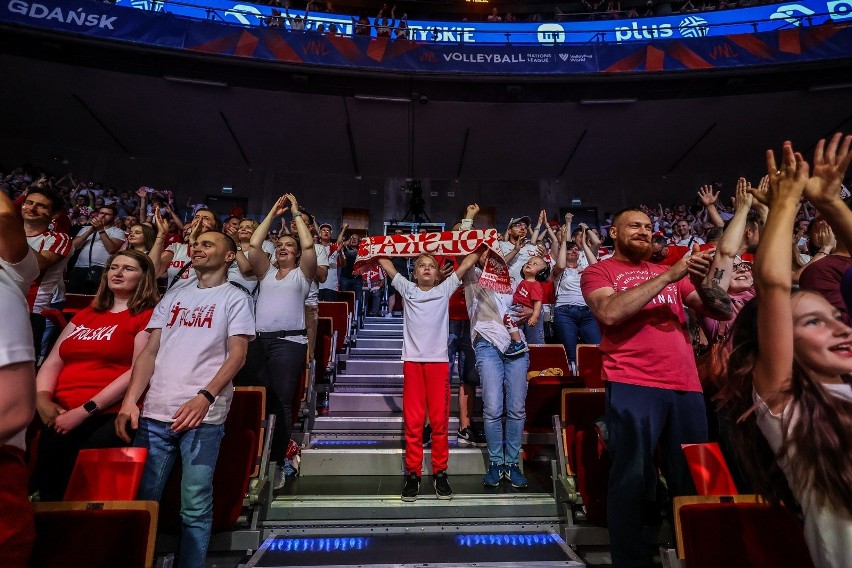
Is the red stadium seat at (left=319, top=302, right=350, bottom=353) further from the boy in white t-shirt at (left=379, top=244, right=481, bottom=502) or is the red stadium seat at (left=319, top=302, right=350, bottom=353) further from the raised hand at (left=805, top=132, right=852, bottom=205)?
the raised hand at (left=805, top=132, right=852, bottom=205)

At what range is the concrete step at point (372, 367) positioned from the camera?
16.8 feet

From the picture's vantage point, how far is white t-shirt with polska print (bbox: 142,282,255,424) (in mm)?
1993

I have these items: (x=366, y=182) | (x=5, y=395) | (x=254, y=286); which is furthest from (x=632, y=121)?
(x=5, y=395)

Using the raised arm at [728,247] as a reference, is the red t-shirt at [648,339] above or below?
below

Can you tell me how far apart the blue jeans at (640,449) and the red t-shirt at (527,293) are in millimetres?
2310

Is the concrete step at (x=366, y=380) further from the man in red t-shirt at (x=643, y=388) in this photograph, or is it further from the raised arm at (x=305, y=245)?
the man in red t-shirt at (x=643, y=388)

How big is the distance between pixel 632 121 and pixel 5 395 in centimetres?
1062

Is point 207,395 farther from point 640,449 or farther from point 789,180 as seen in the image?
point 789,180

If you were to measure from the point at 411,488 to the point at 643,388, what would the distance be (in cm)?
164

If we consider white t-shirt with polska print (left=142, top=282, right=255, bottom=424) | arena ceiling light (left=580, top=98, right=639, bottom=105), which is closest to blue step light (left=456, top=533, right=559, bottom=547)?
white t-shirt with polska print (left=142, top=282, right=255, bottom=424)

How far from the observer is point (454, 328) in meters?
4.68

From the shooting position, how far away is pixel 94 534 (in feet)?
4.81

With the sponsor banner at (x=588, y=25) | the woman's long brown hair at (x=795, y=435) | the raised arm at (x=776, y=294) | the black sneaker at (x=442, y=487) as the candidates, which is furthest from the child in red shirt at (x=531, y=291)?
the sponsor banner at (x=588, y=25)

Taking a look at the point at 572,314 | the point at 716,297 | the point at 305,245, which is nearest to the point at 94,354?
the point at 305,245
